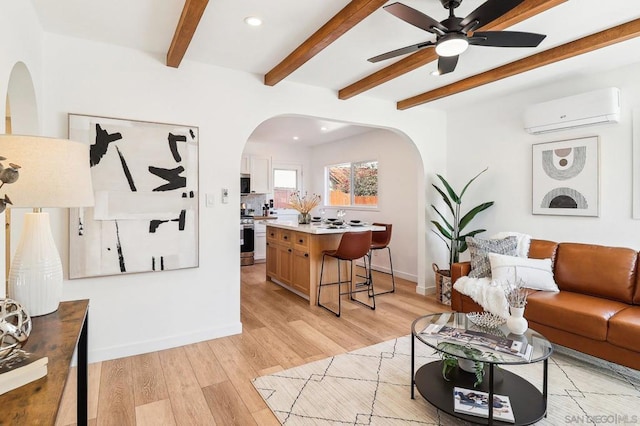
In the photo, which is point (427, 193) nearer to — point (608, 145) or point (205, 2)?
point (608, 145)

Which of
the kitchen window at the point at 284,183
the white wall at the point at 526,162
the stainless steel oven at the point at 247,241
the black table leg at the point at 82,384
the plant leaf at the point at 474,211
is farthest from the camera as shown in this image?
the kitchen window at the point at 284,183

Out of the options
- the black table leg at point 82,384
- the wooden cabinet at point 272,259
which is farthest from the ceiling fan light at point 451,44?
the wooden cabinet at point 272,259

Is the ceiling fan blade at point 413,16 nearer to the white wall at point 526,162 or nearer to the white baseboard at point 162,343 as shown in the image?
the white wall at point 526,162

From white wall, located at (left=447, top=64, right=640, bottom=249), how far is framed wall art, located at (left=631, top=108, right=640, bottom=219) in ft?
0.14

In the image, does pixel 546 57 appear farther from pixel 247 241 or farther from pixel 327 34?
pixel 247 241

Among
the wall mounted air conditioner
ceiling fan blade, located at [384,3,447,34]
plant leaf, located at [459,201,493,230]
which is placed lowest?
plant leaf, located at [459,201,493,230]

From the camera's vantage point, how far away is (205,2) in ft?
6.55

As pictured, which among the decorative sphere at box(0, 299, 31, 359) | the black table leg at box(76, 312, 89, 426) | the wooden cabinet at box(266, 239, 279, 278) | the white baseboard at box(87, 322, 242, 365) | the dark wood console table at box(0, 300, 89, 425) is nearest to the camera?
the dark wood console table at box(0, 300, 89, 425)

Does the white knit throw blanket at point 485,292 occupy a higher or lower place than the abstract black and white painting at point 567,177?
lower

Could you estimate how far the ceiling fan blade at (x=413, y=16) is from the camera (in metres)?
1.80

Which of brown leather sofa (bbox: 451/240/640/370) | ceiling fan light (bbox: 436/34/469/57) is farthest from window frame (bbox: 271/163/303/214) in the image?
ceiling fan light (bbox: 436/34/469/57)

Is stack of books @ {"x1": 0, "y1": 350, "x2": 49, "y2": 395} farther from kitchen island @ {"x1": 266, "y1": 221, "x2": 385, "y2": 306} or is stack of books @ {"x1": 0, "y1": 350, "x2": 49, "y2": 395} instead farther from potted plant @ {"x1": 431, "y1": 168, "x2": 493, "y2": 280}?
potted plant @ {"x1": 431, "y1": 168, "x2": 493, "y2": 280}

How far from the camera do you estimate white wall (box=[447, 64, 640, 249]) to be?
3.15 meters

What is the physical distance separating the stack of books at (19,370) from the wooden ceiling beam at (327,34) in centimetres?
227
